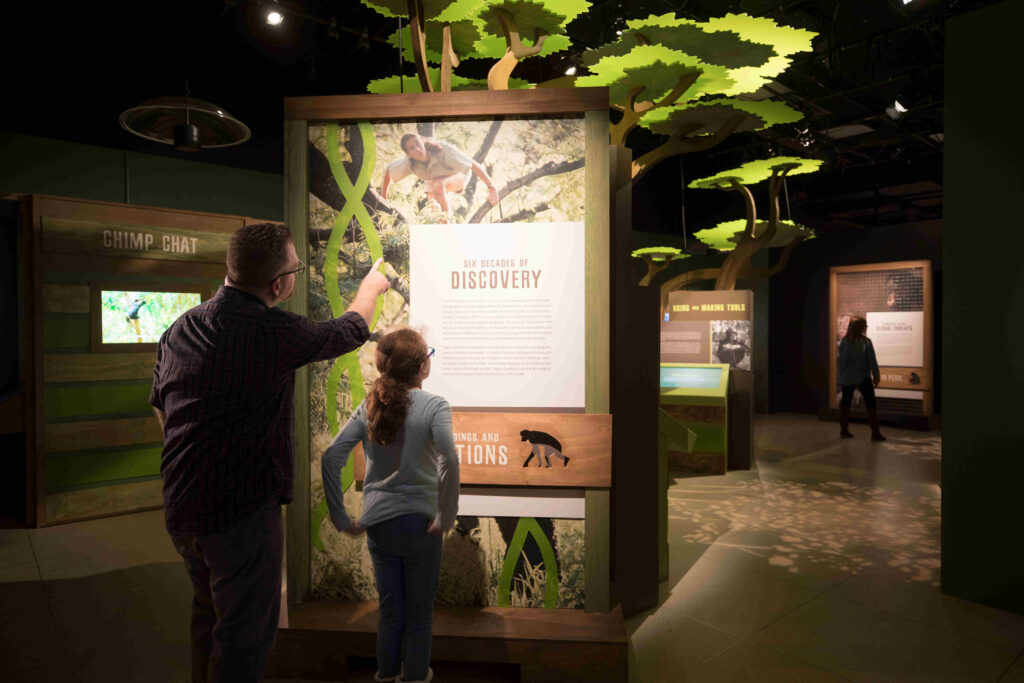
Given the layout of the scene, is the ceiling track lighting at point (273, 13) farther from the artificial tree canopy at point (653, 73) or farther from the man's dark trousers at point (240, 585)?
the man's dark trousers at point (240, 585)

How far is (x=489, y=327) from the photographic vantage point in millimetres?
2324

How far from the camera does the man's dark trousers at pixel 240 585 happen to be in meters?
1.60

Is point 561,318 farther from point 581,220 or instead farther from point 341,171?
point 341,171

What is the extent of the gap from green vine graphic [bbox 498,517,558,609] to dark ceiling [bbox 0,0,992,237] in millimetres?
4826

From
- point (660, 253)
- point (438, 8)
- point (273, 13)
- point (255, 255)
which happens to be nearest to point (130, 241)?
point (273, 13)

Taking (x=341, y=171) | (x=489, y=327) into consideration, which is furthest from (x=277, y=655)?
(x=341, y=171)

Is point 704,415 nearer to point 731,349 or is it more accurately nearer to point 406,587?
point 731,349

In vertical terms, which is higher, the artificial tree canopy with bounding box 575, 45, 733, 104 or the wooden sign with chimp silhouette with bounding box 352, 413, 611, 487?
the artificial tree canopy with bounding box 575, 45, 733, 104

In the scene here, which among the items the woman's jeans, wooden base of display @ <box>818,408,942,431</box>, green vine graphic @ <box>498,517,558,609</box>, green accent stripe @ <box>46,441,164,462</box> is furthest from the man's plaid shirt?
wooden base of display @ <box>818,408,942,431</box>

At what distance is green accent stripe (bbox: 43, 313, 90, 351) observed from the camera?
451 cm

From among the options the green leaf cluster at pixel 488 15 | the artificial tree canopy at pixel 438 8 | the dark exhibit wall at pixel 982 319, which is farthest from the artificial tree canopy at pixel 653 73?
the dark exhibit wall at pixel 982 319

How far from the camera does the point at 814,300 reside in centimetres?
1048

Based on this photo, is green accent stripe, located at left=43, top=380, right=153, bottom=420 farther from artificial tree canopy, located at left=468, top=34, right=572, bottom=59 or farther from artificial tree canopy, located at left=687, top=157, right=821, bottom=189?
artificial tree canopy, located at left=687, top=157, right=821, bottom=189

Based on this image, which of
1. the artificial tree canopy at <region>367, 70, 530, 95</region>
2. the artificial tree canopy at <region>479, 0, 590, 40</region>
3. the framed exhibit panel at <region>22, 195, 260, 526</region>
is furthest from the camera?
the framed exhibit panel at <region>22, 195, 260, 526</region>
